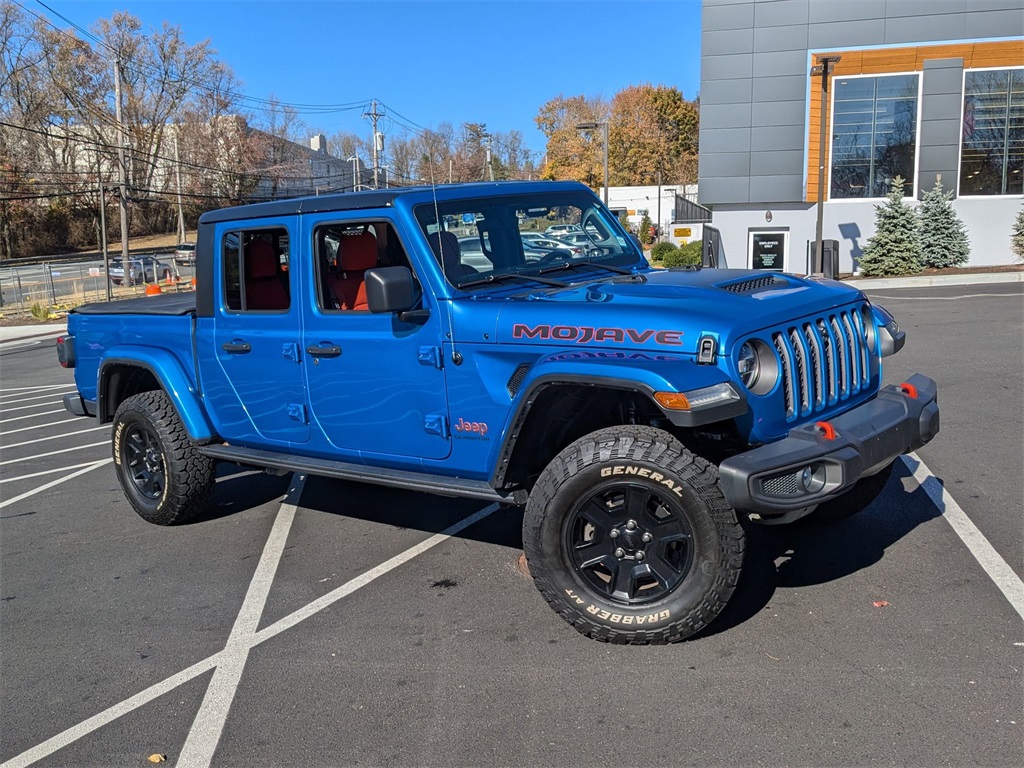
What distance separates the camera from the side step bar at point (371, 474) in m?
4.46

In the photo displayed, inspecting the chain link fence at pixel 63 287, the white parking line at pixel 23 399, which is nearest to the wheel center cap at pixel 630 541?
the white parking line at pixel 23 399

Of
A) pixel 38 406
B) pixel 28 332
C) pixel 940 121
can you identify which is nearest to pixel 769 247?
pixel 940 121

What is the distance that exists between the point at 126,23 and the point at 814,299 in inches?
2674

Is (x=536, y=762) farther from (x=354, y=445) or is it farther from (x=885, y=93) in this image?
(x=885, y=93)

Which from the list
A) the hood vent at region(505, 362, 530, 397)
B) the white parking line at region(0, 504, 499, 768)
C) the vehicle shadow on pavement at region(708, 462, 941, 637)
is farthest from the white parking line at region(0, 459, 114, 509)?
the vehicle shadow on pavement at region(708, 462, 941, 637)

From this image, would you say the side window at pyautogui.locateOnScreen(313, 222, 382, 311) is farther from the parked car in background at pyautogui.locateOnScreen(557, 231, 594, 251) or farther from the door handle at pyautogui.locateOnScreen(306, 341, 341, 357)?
the parked car in background at pyautogui.locateOnScreen(557, 231, 594, 251)

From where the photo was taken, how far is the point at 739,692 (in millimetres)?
3654

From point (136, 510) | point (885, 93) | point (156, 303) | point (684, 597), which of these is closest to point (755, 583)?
point (684, 597)

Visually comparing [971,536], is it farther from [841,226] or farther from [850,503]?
[841,226]

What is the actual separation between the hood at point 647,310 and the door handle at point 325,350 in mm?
817

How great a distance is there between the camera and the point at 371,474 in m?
4.89

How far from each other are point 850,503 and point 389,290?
288 cm

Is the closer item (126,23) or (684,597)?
(684,597)

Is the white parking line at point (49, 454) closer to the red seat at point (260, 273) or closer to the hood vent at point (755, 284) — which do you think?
the red seat at point (260, 273)
